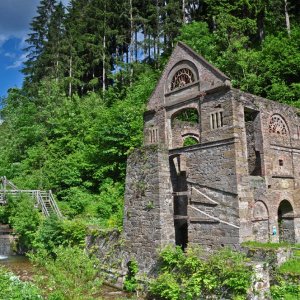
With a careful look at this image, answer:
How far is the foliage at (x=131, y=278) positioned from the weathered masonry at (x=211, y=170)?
0.96 feet

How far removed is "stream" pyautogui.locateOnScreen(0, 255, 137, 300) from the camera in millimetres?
12469

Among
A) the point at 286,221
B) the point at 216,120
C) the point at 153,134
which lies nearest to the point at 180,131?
the point at 153,134

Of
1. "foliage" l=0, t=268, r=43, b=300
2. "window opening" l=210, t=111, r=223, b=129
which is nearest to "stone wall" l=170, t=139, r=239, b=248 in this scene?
"window opening" l=210, t=111, r=223, b=129

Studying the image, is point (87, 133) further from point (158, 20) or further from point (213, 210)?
point (213, 210)

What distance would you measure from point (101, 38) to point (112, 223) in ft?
74.8

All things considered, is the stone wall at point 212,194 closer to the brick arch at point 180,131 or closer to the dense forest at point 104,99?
the dense forest at point 104,99

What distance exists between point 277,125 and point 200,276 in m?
8.99

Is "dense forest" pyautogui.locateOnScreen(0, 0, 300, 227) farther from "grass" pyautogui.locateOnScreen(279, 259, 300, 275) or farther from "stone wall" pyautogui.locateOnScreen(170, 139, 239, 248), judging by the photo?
"grass" pyautogui.locateOnScreen(279, 259, 300, 275)

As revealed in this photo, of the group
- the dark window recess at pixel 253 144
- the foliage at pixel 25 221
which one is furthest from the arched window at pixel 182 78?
the foliage at pixel 25 221

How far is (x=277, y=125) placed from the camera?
651 inches

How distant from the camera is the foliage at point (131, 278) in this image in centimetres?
1283

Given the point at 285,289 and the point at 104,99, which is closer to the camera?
the point at 285,289

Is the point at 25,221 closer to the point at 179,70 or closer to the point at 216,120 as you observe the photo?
the point at 179,70

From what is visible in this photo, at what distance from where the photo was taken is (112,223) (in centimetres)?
1784
